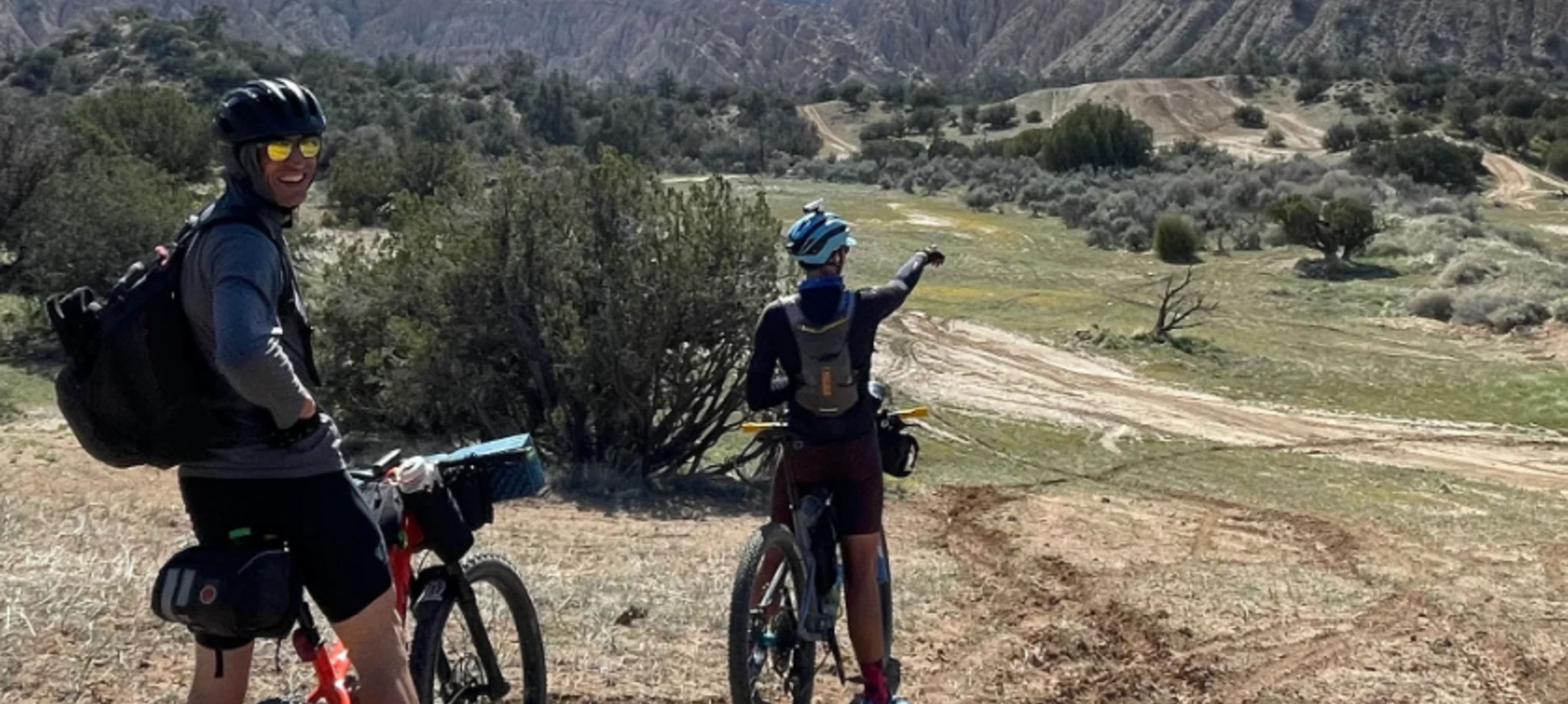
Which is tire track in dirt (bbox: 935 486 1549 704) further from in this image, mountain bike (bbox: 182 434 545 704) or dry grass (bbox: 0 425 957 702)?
mountain bike (bbox: 182 434 545 704)

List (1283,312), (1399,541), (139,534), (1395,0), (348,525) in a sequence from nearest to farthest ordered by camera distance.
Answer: (348,525) < (139,534) < (1399,541) < (1283,312) < (1395,0)

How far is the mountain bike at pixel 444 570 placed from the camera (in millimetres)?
3195

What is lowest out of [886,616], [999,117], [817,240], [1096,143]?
[999,117]

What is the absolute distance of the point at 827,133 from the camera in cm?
7544

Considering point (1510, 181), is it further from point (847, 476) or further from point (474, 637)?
point (474, 637)

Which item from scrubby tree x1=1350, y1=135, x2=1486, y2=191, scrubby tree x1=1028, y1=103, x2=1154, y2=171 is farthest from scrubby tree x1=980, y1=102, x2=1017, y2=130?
scrubby tree x1=1350, y1=135, x2=1486, y2=191

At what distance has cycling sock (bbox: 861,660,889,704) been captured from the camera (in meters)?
4.63

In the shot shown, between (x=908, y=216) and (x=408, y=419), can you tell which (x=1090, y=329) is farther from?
(x=908, y=216)

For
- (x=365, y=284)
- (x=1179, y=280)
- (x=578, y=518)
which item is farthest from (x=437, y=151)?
(x=578, y=518)

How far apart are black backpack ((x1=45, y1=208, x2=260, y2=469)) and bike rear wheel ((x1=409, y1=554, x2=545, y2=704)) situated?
35.5 inches

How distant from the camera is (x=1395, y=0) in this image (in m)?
120

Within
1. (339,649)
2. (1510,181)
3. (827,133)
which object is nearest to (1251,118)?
(827,133)

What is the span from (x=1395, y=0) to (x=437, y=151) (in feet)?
369

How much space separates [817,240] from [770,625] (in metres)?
1.25
